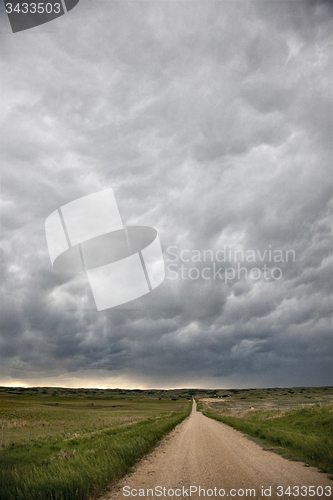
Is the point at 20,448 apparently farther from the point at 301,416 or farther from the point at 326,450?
the point at 301,416

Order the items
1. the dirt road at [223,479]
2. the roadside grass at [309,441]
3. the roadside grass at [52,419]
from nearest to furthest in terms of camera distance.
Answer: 1. the dirt road at [223,479]
2. the roadside grass at [309,441]
3. the roadside grass at [52,419]

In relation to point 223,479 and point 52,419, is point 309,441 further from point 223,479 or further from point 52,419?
point 52,419

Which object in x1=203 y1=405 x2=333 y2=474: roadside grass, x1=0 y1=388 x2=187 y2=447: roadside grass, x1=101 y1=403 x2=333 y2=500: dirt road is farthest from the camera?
x1=0 y1=388 x2=187 y2=447: roadside grass

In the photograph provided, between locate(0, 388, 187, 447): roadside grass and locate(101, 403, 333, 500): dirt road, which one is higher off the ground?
locate(101, 403, 333, 500): dirt road

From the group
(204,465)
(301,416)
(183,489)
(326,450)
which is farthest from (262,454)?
(301,416)

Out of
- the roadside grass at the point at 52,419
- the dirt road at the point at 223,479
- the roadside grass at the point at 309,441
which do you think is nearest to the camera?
the dirt road at the point at 223,479

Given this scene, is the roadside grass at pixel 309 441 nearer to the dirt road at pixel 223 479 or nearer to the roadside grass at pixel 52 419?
the dirt road at pixel 223 479

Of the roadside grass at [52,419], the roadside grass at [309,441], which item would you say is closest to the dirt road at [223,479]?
the roadside grass at [309,441]

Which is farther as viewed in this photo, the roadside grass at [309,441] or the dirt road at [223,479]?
the roadside grass at [309,441]

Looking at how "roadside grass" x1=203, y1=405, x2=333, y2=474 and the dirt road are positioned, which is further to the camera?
"roadside grass" x1=203, y1=405, x2=333, y2=474

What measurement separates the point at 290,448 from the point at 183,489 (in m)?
8.52

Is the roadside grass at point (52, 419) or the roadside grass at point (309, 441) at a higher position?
the roadside grass at point (309, 441)

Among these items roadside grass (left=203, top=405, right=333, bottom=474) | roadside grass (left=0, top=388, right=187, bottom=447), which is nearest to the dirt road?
roadside grass (left=203, top=405, right=333, bottom=474)

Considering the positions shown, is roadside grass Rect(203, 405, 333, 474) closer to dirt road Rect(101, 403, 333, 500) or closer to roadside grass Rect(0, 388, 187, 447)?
dirt road Rect(101, 403, 333, 500)
